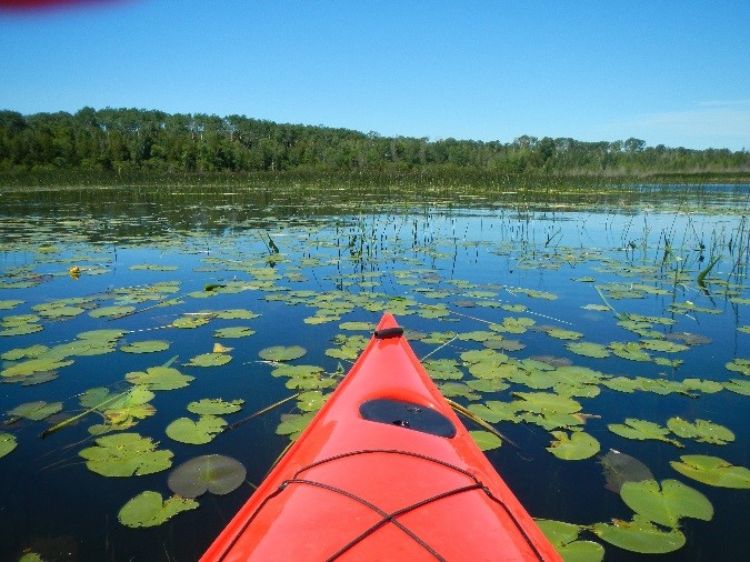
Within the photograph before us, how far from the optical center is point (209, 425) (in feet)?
8.25

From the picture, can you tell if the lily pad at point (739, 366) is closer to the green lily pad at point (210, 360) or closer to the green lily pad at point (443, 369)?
the green lily pad at point (443, 369)

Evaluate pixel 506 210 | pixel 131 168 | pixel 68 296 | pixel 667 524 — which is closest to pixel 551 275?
pixel 667 524

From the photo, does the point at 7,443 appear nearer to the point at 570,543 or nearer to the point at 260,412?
the point at 260,412

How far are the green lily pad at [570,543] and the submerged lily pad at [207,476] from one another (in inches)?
50.4

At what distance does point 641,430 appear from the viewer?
2504mm

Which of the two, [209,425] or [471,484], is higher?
[471,484]

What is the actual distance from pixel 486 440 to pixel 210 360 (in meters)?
1.95

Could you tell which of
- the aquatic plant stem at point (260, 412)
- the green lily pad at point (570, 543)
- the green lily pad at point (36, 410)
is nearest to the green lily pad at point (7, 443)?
the green lily pad at point (36, 410)

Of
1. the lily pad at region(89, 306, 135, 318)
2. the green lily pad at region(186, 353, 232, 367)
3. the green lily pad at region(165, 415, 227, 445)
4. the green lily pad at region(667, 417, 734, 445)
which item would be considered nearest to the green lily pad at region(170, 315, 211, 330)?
the lily pad at region(89, 306, 135, 318)

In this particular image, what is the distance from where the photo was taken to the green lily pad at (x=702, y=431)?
244 cm

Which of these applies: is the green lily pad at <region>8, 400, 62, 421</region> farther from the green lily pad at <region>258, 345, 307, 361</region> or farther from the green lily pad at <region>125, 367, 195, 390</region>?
the green lily pad at <region>258, 345, 307, 361</region>

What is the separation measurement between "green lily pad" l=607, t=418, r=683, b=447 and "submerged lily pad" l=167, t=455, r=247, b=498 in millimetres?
1889

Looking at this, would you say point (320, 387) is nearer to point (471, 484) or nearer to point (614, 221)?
point (471, 484)

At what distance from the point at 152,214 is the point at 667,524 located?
463 inches
